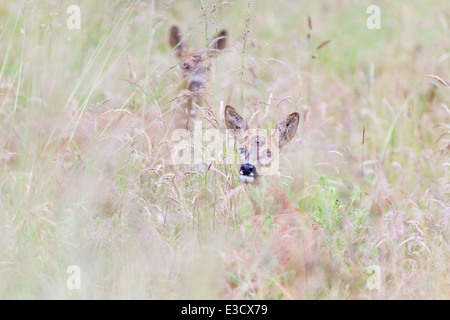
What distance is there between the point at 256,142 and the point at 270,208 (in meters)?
0.48

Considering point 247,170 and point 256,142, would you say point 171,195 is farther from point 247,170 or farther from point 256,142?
point 256,142

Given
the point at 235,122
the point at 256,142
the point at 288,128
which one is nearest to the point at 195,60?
the point at 235,122

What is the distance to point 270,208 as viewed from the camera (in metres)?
5.63

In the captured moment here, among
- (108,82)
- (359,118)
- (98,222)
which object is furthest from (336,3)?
(98,222)

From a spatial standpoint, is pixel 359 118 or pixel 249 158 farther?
pixel 359 118

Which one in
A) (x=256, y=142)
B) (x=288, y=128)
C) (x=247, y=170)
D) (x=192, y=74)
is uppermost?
(x=192, y=74)

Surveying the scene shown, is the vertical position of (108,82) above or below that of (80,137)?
above

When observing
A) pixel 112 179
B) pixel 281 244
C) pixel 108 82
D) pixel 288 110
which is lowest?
pixel 281 244

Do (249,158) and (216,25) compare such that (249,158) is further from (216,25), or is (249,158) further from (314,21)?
(314,21)

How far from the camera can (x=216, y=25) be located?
5.20m

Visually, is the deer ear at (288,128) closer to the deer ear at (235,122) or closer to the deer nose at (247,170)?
the deer ear at (235,122)

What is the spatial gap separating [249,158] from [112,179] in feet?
3.15

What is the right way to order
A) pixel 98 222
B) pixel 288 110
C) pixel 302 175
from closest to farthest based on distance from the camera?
pixel 98 222
pixel 302 175
pixel 288 110

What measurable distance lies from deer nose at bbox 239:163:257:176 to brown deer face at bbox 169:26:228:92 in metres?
0.63
